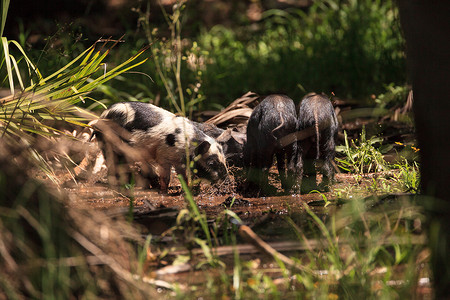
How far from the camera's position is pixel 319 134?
5.64 meters

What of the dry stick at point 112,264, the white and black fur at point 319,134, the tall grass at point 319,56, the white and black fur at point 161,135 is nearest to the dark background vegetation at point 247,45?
the tall grass at point 319,56

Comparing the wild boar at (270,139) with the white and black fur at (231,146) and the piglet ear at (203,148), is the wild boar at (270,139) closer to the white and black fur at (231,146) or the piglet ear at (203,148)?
the piglet ear at (203,148)

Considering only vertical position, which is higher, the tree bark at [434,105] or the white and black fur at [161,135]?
the tree bark at [434,105]

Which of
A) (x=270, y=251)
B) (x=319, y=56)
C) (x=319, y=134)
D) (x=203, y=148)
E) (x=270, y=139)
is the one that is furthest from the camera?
(x=319, y=56)

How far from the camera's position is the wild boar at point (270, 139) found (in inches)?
217

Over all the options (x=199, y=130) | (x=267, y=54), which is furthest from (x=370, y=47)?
(x=199, y=130)

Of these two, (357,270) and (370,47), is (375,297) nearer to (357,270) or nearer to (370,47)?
(357,270)

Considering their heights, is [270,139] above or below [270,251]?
below

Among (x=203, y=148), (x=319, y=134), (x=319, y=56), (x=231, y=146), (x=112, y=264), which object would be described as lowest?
(x=231, y=146)

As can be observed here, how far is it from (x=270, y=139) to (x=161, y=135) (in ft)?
4.57

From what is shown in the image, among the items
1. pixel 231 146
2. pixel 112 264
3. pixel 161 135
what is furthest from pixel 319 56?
pixel 112 264

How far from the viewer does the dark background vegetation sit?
27.2 feet

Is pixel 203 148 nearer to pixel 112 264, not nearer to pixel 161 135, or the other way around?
pixel 161 135

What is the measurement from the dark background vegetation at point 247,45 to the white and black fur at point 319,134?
3.09 ft
